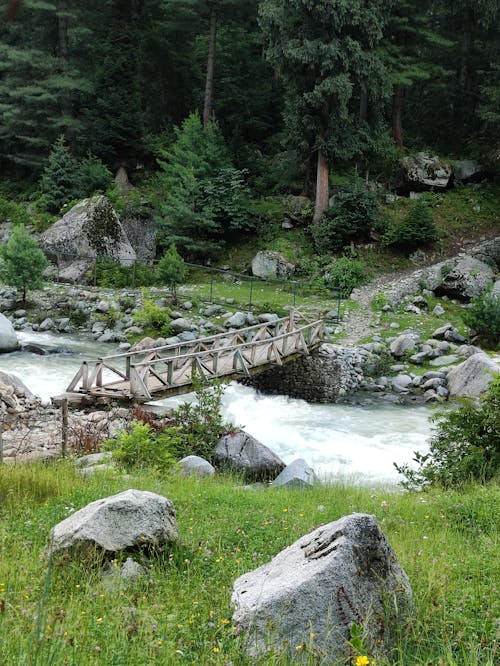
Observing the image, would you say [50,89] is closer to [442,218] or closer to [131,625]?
[442,218]

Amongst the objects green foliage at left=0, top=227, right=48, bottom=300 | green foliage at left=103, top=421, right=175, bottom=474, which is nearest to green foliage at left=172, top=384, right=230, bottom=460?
green foliage at left=103, top=421, right=175, bottom=474

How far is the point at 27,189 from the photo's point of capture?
37.1 m

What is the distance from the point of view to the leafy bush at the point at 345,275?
25.5 meters

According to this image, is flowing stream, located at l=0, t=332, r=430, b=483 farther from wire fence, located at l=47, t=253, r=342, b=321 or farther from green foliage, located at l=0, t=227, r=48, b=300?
wire fence, located at l=47, t=253, r=342, b=321

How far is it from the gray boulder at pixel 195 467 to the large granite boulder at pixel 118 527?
419 cm

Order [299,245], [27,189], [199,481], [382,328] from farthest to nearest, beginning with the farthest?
1. [27,189]
2. [299,245]
3. [382,328]
4. [199,481]

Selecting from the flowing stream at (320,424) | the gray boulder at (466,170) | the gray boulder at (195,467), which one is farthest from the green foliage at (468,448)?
the gray boulder at (466,170)

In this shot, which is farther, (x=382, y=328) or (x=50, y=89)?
(x=50, y=89)

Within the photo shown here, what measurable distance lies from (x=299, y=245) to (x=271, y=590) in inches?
1020

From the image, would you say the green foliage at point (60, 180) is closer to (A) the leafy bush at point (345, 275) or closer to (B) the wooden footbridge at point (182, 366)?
(A) the leafy bush at point (345, 275)

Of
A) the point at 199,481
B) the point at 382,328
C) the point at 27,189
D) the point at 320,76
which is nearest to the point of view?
the point at 199,481

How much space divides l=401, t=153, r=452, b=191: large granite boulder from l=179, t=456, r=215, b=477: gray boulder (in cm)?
2593

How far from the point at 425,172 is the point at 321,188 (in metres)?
7.05

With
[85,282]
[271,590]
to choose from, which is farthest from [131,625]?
[85,282]
